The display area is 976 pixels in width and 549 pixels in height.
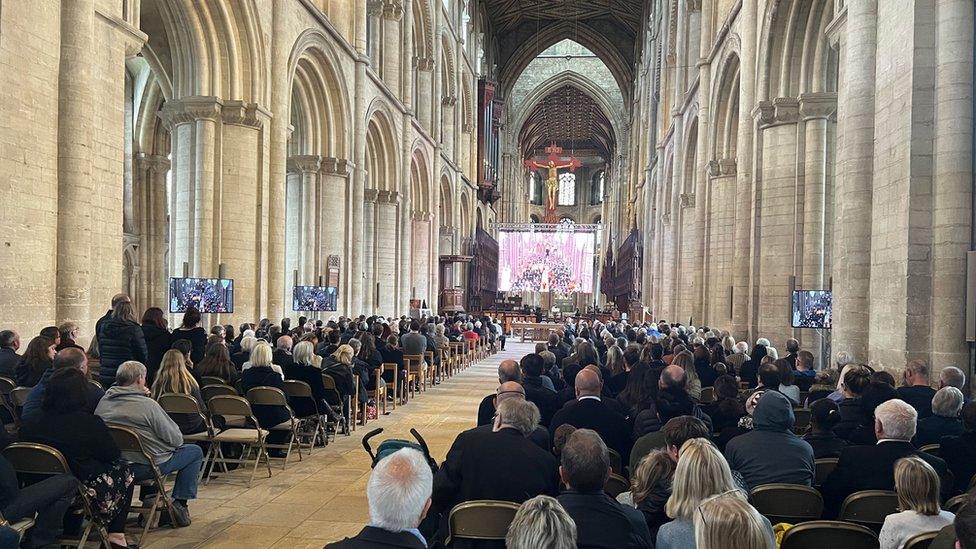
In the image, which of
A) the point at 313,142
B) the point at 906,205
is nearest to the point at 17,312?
the point at 906,205

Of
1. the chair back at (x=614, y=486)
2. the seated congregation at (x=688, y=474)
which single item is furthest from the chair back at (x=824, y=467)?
the chair back at (x=614, y=486)

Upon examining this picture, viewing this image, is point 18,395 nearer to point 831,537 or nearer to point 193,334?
point 193,334

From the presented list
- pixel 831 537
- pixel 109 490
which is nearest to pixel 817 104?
pixel 831 537

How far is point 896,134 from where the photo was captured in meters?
8.59

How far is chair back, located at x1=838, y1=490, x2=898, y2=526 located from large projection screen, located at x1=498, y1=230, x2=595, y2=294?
35.6 meters

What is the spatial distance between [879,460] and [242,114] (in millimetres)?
13123

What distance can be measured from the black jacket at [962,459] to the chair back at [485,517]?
2674 mm

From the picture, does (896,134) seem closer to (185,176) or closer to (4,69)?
(4,69)

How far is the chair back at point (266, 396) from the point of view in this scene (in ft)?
23.6

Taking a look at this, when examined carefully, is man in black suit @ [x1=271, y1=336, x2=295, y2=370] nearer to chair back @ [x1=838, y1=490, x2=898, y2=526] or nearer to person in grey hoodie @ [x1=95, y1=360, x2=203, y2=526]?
person in grey hoodie @ [x1=95, y1=360, x2=203, y2=526]

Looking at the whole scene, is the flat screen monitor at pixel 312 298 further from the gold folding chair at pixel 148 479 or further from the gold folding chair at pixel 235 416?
the gold folding chair at pixel 148 479

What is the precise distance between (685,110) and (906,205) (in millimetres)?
17062

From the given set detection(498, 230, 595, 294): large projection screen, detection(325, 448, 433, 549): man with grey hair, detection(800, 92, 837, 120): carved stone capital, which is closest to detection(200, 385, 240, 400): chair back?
detection(325, 448, 433, 549): man with grey hair

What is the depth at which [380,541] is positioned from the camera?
253 centimetres
